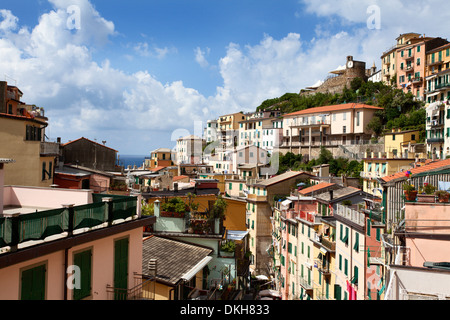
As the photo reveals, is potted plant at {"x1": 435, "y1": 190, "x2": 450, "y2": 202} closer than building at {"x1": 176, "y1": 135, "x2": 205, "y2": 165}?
Yes

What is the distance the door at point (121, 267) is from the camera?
10.0 meters

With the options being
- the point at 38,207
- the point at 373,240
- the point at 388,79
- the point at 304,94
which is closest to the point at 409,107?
the point at 388,79

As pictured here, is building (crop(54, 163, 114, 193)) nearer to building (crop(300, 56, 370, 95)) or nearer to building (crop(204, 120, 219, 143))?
building (crop(300, 56, 370, 95))

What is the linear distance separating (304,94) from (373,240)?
90191mm

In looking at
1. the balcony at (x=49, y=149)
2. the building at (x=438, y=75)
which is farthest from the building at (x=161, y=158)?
the balcony at (x=49, y=149)

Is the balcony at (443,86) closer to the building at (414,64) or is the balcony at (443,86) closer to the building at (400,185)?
the building at (414,64)

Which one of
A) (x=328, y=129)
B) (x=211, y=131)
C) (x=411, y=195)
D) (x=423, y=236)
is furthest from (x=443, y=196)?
(x=211, y=131)

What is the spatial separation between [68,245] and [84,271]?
0.99 meters

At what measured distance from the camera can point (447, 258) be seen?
12.9m

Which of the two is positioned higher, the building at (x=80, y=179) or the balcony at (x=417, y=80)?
the balcony at (x=417, y=80)

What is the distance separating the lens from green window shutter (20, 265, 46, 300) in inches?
285

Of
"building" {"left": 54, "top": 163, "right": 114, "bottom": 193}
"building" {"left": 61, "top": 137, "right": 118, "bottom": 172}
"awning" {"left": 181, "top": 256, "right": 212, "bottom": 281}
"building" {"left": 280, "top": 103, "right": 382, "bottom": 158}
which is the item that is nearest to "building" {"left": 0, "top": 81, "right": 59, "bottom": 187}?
"building" {"left": 54, "top": 163, "right": 114, "bottom": 193}

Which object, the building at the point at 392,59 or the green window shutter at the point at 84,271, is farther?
the building at the point at 392,59

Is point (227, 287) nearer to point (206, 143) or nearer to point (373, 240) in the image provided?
point (373, 240)
